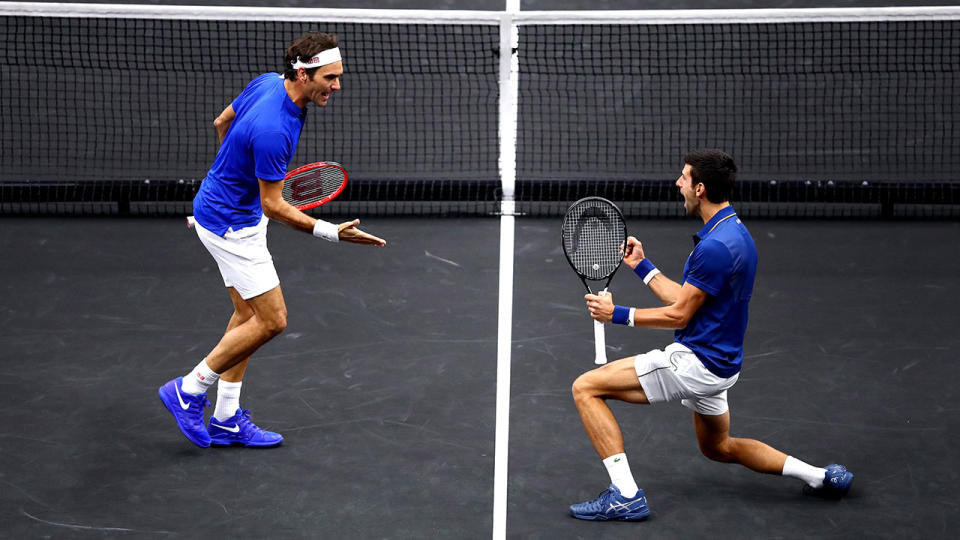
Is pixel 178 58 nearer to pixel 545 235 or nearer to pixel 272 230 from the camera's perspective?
pixel 272 230

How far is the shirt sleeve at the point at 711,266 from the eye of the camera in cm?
557

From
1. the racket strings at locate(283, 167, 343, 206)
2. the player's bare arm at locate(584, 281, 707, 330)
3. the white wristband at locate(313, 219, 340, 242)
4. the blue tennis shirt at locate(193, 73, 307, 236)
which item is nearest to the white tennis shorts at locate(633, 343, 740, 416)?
the player's bare arm at locate(584, 281, 707, 330)

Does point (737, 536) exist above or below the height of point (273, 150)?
below

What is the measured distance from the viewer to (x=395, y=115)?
12148 mm

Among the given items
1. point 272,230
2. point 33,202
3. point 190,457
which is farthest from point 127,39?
point 190,457

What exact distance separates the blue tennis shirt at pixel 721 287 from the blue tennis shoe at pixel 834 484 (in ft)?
2.67

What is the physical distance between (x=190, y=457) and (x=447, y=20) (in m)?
4.78

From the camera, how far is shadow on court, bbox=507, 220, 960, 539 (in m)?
6.09

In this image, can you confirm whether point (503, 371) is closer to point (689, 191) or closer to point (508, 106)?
point (689, 191)

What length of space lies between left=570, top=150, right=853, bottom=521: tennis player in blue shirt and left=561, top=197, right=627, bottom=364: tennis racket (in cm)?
40

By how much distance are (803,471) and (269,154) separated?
308cm

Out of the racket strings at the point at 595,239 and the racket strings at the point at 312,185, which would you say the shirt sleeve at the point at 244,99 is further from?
the racket strings at the point at 595,239

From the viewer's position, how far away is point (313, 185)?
729 cm

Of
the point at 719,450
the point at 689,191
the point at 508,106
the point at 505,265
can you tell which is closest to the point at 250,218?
the point at 689,191
